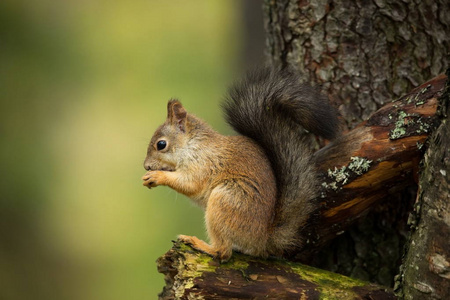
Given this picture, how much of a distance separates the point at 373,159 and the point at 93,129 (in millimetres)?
5011

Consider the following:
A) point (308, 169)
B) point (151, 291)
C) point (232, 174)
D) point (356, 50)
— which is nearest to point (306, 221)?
Result: point (308, 169)

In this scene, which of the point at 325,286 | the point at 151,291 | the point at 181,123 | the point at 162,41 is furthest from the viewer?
the point at 162,41

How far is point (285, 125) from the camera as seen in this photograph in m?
2.12

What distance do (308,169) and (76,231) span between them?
186 inches

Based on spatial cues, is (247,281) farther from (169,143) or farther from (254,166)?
(169,143)

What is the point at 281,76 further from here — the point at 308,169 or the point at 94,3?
the point at 94,3

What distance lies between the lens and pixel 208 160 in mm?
2178

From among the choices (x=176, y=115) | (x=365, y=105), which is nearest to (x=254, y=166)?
(x=176, y=115)

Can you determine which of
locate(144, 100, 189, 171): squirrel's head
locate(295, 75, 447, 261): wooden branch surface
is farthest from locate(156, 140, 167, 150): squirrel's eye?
locate(295, 75, 447, 261): wooden branch surface

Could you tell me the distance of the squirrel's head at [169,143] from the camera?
89.3 inches

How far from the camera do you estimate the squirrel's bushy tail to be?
2.00 meters

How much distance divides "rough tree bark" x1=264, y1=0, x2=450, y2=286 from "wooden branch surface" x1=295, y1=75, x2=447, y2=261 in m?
0.25

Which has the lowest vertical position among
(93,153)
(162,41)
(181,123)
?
(181,123)

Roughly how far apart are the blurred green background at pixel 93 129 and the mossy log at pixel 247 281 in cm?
319
